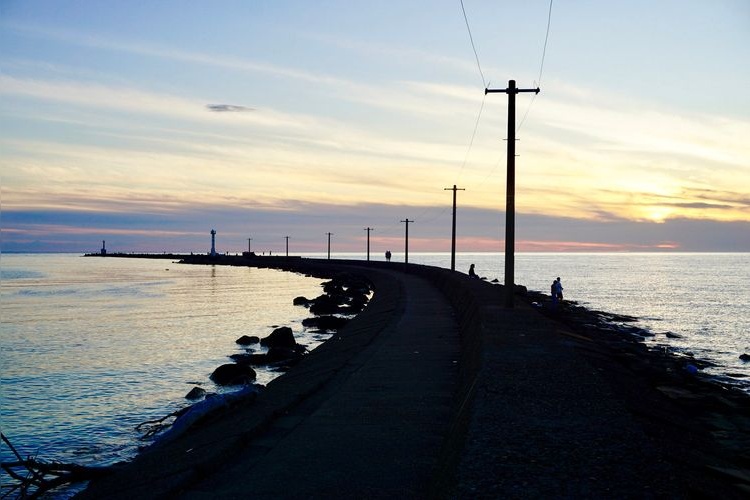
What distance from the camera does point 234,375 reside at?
63.7 ft

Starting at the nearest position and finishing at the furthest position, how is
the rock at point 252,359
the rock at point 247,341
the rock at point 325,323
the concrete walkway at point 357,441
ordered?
the concrete walkway at point 357,441 < the rock at point 252,359 < the rock at point 247,341 < the rock at point 325,323

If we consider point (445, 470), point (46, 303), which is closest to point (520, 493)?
point (445, 470)

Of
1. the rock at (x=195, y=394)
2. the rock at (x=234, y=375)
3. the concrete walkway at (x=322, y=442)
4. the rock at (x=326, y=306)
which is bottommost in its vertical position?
the rock at (x=195, y=394)

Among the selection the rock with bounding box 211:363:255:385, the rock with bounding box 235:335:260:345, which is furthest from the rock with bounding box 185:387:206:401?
the rock with bounding box 235:335:260:345

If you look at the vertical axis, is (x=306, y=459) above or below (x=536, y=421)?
below

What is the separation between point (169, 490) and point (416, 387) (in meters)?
6.02

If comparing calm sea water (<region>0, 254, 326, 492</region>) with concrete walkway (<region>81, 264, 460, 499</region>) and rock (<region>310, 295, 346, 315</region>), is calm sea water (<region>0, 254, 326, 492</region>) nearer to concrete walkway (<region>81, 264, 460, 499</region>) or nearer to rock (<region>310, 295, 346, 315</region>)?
rock (<region>310, 295, 346, 315</region>)

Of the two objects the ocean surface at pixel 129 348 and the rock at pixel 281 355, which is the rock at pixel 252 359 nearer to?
the rock at pixel 281 355

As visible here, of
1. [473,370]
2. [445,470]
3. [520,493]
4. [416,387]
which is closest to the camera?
[520,493]

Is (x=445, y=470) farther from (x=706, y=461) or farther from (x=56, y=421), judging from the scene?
(x=56, y=421)

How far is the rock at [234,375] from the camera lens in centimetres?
1911

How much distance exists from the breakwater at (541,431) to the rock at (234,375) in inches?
87.4

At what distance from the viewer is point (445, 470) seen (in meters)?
6.87

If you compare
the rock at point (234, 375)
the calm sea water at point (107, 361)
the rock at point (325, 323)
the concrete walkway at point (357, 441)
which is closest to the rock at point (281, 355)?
the calm sea water at point (107, 361)
